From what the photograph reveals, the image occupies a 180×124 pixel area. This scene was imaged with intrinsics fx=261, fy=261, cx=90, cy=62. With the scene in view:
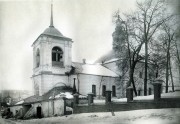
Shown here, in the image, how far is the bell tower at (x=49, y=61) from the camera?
6719mm

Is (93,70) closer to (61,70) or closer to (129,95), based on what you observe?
(61,70)

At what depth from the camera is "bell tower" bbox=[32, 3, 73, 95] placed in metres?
6.72

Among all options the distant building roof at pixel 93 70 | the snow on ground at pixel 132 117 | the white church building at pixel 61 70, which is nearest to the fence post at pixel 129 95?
the snow on ground at pixel 132 117

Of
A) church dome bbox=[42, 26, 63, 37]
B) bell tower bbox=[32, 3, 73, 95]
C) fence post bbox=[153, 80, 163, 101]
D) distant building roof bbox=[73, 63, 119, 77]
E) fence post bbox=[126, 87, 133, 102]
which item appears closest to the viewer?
fence post bbox=[153, 80, 163, 101]

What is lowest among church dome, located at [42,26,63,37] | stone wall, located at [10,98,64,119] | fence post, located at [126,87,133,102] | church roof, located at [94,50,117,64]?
stone wall, located at [10,98,64,119]

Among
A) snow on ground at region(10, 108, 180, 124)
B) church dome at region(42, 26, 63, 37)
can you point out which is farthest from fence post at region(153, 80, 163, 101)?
church dome at region(42, 26, 63, 37)

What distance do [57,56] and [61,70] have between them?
19.1 inches

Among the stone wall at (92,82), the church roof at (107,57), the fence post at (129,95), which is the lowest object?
the fence post at (129,95)

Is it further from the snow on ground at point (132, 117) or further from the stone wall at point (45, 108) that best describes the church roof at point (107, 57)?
the stone wall at point (45, 108)

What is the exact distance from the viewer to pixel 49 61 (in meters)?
6.93

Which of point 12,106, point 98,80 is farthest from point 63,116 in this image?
point 12,106

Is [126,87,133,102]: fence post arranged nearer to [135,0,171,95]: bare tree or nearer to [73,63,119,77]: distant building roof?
[135,0,171,95]: bare tree

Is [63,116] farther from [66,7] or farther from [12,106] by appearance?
[66,7]

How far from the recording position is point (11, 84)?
6461 mm
